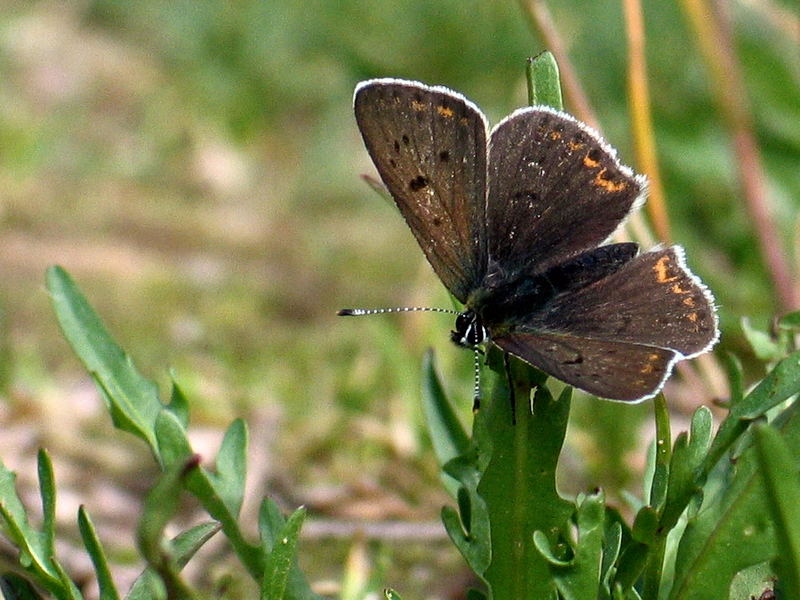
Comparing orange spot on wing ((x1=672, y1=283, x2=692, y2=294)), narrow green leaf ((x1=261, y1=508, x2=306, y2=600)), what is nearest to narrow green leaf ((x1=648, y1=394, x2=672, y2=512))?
orange spot on wing ((x1=672, y1=283, x2=692, y2=294))

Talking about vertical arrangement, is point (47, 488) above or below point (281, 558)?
above

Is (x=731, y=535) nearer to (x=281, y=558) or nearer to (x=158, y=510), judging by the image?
(x=281, y=558)

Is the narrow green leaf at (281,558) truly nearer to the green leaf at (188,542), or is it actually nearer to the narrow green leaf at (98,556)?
the green leaf at (188,542)

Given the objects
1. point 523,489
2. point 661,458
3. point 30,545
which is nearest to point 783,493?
point 661,458

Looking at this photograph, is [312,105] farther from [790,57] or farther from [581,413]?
[581,413]

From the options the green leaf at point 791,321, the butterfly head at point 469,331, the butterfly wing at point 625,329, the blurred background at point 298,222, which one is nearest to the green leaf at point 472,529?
the butterfly wing at point 625,329

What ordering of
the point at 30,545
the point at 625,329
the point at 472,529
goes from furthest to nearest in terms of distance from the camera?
1. the point at 625,329
2. the point at 472,529
3. the point at 30,545

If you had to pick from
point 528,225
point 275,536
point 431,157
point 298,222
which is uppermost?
point 431,157

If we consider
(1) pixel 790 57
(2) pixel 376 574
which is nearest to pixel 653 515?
(2) pixel 376 574
